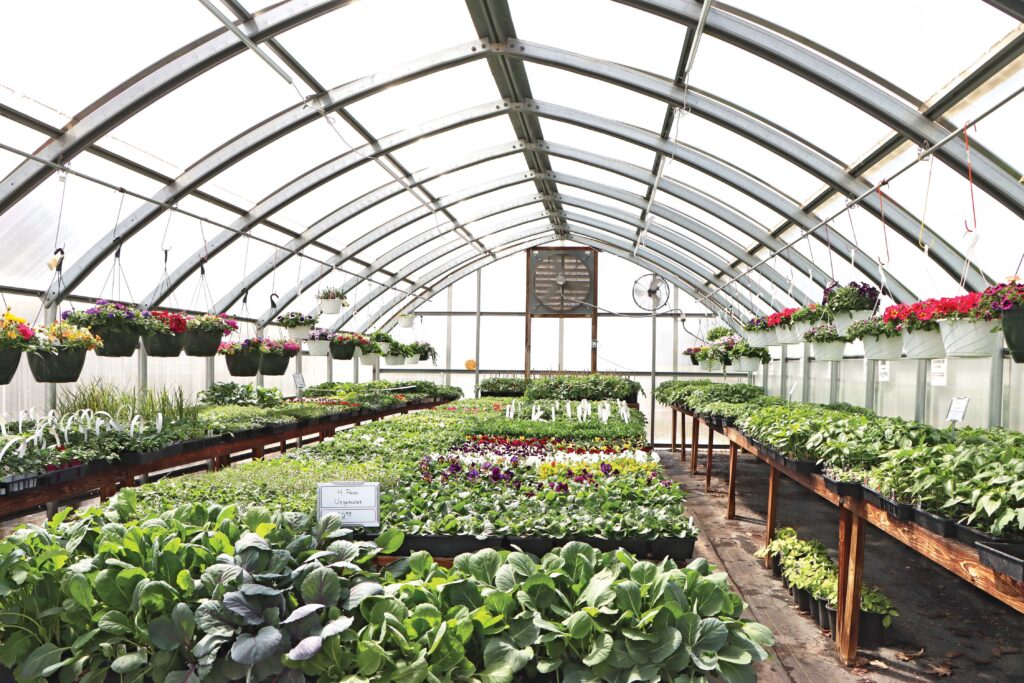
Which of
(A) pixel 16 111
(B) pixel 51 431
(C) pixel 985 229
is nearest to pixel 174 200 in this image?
(A) pixel 16 111

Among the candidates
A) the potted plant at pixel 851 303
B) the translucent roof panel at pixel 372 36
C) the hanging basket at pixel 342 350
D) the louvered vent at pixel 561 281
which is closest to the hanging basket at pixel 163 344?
the translucent roof panel at pixel 372 36

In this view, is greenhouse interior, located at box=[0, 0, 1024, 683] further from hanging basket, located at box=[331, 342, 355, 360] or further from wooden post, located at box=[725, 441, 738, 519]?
hanging basket, located at box=[331, 342, 355, 360]

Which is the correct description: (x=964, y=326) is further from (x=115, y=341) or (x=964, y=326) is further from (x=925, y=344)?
(x=115, y=341)

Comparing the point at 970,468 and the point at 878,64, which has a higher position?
the point at 878,64

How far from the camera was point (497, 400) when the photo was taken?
9.48m

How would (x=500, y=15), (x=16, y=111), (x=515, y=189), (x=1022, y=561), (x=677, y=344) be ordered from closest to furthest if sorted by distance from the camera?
(x=1022, y=561) → (x=16, y=111) → (x=500, y=15) → (x=515, y=189) → (x=677, y=344)

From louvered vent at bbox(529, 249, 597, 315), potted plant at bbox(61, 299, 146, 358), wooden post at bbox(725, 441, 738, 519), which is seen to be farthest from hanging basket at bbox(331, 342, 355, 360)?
louvered vent at bbox(529, 249, 597, 315)

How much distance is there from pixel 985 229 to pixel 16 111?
683 centimetres

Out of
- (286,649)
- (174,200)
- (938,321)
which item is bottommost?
(286,649)

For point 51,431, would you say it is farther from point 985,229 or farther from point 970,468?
point 985,229

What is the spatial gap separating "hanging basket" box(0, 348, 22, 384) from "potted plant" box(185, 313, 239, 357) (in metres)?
1.76

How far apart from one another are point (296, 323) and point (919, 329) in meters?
5.99

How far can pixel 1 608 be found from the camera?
6.16 feet

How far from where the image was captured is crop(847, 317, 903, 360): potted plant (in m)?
4.62
